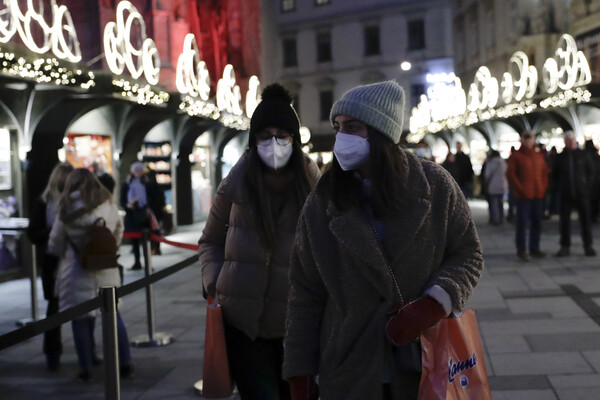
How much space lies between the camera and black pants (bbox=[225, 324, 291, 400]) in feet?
11.2

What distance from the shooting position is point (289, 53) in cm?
5447

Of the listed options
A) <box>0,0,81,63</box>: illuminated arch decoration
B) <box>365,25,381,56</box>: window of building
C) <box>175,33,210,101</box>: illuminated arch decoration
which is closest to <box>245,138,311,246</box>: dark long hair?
<box>0,0,81,63</box>: illuminated arch decoration

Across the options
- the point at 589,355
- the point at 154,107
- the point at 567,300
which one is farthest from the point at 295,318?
the point at 154,107

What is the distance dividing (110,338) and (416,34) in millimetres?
48986

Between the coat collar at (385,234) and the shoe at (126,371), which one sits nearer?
the coat collar at (385,234)

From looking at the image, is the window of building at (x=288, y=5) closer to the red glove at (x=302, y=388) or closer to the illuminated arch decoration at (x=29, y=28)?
the illuminated arch decoration at (x=29, y=28)

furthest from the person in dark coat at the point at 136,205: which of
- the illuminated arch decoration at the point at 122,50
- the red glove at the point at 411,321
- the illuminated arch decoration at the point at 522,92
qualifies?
the red glove at the point at 411,321

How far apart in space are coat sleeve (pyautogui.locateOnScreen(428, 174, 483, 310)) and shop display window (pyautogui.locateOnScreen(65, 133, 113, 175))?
43.8 feet

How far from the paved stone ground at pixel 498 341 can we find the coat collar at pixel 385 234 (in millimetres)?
3142

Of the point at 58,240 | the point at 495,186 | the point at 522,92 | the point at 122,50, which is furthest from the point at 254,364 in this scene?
the point at 522,92

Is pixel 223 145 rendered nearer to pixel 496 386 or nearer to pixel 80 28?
pixel 80 28

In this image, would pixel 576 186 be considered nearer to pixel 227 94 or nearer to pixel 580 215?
pixel 580 215

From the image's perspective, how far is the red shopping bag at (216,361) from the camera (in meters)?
3.35

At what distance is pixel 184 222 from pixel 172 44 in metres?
6.51
